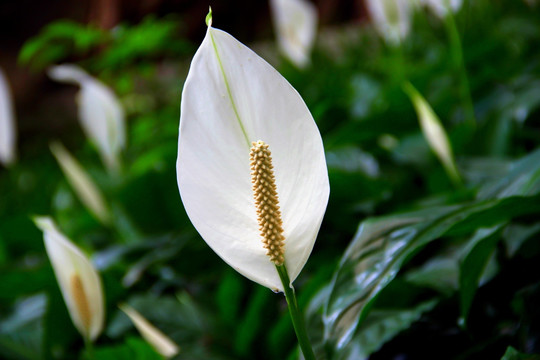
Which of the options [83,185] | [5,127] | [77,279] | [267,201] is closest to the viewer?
[267,201]

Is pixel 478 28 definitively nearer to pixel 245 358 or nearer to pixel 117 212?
pixel 117 212

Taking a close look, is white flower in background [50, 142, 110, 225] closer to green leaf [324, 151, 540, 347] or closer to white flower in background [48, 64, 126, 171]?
white flower in background [48, 64, 126, 171]

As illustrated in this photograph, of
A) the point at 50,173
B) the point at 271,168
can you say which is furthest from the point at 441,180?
the point at 50,173

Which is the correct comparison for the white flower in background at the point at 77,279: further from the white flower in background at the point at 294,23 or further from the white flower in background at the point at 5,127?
the white flower in background at the point at 294,23

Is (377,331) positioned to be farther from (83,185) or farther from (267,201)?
(83,185)

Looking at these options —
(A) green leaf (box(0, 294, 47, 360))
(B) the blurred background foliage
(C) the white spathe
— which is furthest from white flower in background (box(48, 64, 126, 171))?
(C) the white spathe

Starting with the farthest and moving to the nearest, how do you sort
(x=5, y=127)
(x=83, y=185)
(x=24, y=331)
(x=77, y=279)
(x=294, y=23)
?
(x=294, y=23) → (x=5, y=127) → (x=83, y=185) → (x=24, y=331) → (x=77, y=279)

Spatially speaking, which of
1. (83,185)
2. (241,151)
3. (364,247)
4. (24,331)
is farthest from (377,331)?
(83,185)
